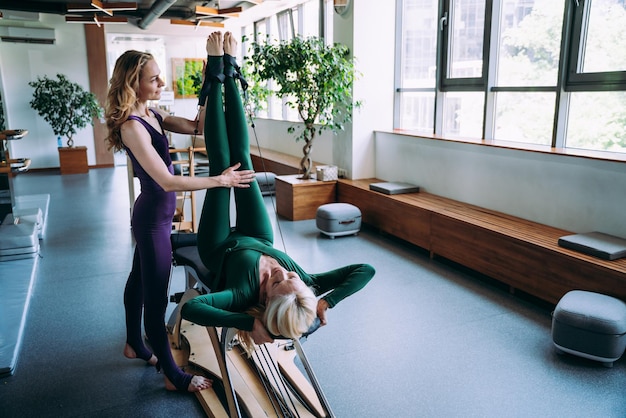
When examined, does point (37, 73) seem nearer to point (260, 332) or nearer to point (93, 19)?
point (93, 19)

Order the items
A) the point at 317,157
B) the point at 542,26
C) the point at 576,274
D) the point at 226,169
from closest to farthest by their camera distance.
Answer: the point at 226,169
the point at 576,274
the point at 542,26
the point at 317,157

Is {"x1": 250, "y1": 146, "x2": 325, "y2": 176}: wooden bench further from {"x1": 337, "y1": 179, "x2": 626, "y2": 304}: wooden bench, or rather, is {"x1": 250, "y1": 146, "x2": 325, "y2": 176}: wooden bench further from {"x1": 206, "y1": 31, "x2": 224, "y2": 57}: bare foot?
{"x1": 206, "y1": 31, "x2": 224, "y2": 57}: bare foot

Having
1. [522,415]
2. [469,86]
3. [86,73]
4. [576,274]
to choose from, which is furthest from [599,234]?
[86,73]

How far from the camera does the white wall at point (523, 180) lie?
3395 mm

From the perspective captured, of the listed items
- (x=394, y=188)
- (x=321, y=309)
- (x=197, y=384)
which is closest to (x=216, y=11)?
(x=394, y=188)

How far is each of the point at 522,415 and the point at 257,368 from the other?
1.20m

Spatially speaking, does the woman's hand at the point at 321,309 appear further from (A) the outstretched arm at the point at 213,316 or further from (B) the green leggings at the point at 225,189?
(B) the green leggings at the point at 225,189

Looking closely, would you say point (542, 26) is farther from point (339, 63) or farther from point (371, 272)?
point (371, 272)

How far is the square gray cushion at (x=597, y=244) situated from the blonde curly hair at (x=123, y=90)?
2.65 meters

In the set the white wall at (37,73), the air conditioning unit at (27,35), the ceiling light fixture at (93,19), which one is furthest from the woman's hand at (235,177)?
the air conditioning unit at (27,35)

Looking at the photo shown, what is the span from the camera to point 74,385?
2535mm

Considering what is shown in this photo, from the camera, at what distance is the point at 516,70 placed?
4.39 meters

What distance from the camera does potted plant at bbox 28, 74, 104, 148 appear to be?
8789mm

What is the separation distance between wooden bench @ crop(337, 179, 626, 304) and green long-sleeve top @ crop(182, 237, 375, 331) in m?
1.78
